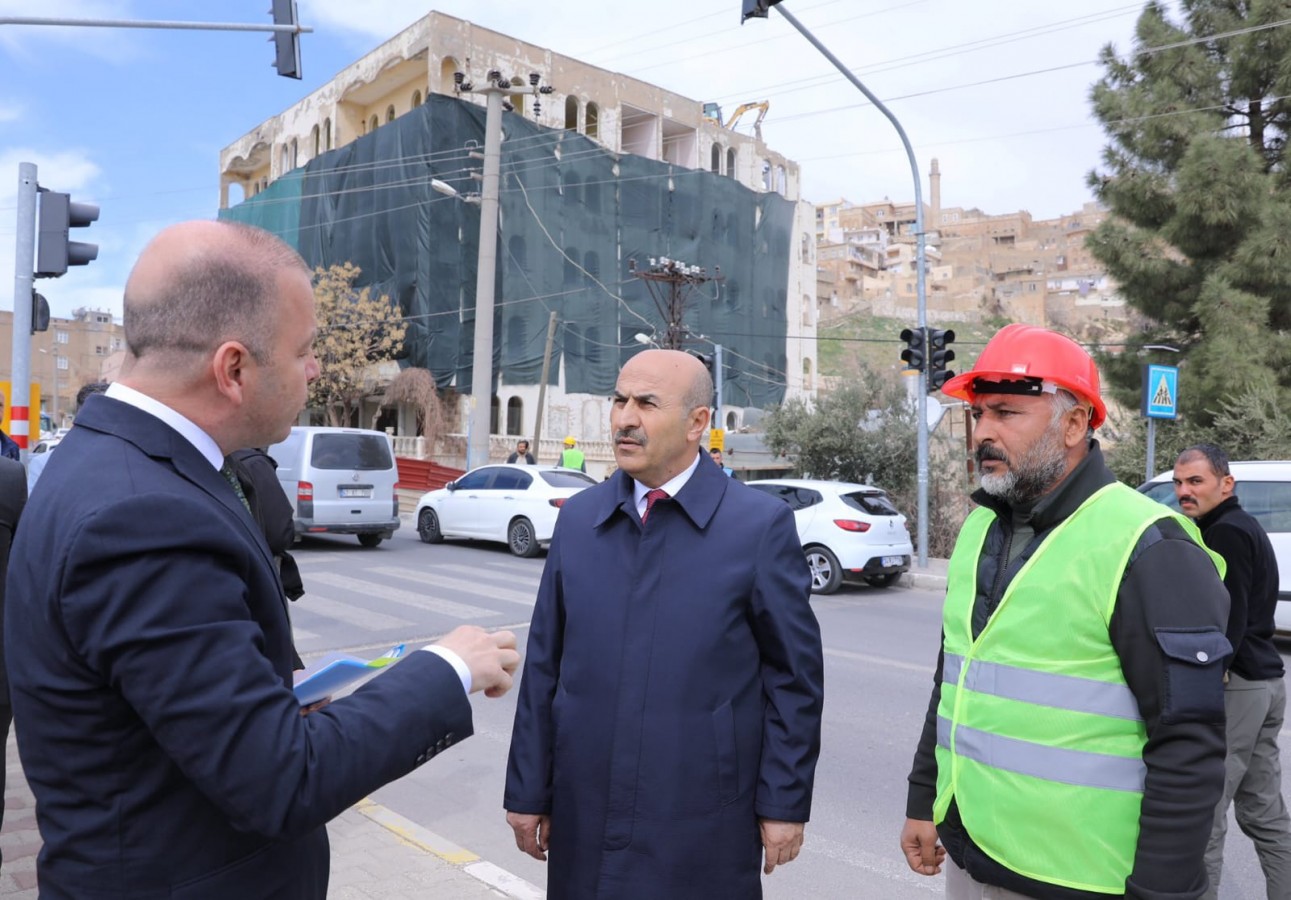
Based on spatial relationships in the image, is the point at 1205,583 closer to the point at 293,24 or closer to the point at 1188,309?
the point at 293,24

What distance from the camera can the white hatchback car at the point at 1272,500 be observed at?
969cm

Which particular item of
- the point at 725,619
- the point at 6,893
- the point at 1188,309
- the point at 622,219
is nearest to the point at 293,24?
the point at 6,893

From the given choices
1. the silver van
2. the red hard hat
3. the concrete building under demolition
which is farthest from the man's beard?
the concrete building under demolition

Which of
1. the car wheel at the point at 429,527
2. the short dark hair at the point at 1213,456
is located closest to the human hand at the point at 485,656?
the short dark hair at the point at 1213,456

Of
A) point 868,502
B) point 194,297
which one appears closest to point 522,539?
point 868,502

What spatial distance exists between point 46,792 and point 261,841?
0.33 metres

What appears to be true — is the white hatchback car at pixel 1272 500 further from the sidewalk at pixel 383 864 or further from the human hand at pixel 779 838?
the human hand at pixel 779 838

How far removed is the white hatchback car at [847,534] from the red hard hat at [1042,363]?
10568mm

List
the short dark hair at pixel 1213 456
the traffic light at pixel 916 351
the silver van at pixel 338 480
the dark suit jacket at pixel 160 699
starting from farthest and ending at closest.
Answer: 1. the silver van at pixel 338 480
2. the traffic light at pixel 916 351
3. the short dark hair at pixel 1213 456
4. the dark suit jacket at pixel 160 699

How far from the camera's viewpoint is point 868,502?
44.6 ft

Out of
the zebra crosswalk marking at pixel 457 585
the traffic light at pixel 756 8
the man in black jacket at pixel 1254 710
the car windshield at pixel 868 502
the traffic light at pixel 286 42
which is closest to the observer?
the man in black jacket at pixel 1254 710

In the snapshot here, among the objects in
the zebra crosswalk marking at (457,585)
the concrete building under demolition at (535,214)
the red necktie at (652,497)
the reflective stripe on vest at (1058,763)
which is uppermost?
the concrete building under demolition at (535,214)

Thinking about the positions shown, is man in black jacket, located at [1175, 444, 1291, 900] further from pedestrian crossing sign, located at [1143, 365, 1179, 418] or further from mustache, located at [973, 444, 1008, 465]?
pedestrian crossing sign, located at [1143, 365, 1179, 418]

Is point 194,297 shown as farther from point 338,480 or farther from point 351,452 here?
point 351,452
